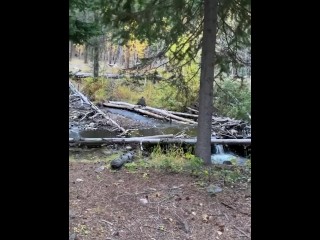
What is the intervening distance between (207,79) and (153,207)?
10.5 feet

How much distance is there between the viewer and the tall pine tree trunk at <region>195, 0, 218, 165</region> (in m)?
7.25

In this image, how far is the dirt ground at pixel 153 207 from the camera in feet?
14.8

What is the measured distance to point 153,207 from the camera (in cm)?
521

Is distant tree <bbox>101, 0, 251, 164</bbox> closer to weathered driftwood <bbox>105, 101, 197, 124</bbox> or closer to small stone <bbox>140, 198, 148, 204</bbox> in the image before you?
small stone <bbox>140, 198, 148, 204</bbox>

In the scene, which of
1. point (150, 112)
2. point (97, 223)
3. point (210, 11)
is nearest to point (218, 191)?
point (97, 223)

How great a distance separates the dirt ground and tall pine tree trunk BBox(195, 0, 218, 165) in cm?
130

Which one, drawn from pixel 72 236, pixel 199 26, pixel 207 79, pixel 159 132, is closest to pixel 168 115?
pixel 159 132

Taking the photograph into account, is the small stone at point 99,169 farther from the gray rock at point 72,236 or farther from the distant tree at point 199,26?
the gray rock at point 72,236

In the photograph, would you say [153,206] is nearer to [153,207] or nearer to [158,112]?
[153,207]

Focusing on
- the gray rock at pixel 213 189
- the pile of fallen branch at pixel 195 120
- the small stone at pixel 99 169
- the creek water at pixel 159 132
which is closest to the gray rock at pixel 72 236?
the gray rock at pixel 213 189

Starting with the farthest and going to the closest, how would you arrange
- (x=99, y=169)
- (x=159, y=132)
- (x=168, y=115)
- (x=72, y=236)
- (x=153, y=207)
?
1. (x=168, y=115)
2. (x=159, y=132)
3. (x=99, y=169)
4. (x=153, y=207)
5. (x=72, y=236)
